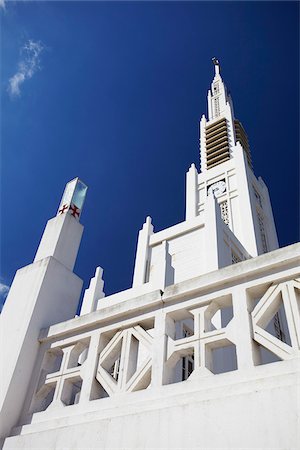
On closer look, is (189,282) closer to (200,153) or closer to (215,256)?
(215,256)

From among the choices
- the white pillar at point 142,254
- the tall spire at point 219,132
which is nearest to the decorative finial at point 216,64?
the tall spire at point 219,132

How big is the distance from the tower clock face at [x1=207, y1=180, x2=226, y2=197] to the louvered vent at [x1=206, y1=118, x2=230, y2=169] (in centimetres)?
469

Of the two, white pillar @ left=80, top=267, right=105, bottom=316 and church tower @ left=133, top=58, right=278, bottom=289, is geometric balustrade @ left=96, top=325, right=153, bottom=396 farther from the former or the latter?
white pillar @ left=80, top=267, right=105, bottom=316

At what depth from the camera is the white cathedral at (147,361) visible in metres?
2.60

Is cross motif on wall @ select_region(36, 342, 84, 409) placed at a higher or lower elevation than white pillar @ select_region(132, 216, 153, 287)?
lower

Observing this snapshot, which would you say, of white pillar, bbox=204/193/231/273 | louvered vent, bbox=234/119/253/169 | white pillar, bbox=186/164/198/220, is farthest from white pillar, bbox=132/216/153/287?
louvered vent, bbox=234/119/253/169

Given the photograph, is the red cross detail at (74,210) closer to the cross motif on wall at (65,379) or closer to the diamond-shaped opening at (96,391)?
the cross motif on wall at (65,379)

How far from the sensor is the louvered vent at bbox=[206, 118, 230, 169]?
106ft

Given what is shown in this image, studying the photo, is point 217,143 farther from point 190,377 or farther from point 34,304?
point 190,377

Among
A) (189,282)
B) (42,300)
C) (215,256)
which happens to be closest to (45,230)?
(42,300)

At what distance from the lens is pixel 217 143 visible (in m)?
34.6

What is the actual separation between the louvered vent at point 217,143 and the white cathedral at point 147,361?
28.0 m

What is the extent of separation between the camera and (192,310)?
3.42 meters

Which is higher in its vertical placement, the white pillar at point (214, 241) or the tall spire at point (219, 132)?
the tall spire at point (219, 132)
